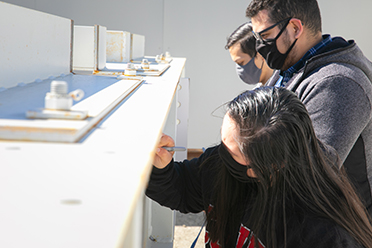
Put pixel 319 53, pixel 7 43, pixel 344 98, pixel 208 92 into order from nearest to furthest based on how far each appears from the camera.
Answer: pixel 7 43, pixel 344 98, pixel 319 53, pixel 208 92

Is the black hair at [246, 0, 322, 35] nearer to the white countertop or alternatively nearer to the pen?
the pen

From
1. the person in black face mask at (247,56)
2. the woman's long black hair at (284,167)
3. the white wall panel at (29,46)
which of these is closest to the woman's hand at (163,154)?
the woman's long black hair at (284,167)

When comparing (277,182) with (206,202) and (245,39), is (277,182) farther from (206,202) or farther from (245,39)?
(245,39)

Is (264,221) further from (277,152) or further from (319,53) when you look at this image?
(319,53)

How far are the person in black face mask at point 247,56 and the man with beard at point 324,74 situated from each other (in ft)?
1.89

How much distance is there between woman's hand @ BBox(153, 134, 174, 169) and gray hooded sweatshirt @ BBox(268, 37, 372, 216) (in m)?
0.43

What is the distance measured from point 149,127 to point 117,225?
0.69ft

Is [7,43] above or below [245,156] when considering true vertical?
above

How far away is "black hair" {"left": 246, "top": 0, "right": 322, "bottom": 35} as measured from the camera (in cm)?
117

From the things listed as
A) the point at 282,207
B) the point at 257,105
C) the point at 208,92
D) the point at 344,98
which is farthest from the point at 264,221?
the point at 208,92

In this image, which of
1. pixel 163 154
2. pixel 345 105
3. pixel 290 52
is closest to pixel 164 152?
pixel 163 154

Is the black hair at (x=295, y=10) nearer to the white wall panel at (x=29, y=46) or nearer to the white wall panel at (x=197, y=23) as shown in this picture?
the white wall panel at (x=29, y=46)

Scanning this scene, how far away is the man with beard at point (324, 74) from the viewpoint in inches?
38.3

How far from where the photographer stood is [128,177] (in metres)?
0.26
